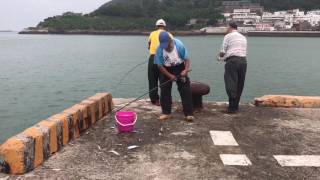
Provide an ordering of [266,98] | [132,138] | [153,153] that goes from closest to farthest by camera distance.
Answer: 1. [153,153]
2. [132,138]
3. [266,98]

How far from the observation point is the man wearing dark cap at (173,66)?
7.61m

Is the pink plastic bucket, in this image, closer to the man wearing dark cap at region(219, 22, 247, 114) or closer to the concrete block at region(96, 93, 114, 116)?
the concrete block at region(96, 93, 114, 116)

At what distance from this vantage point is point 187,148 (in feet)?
20.9

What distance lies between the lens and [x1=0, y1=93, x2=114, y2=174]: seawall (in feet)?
17.3

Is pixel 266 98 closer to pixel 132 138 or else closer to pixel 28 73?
pixel 132 138

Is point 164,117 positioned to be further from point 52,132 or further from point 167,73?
point 52,132

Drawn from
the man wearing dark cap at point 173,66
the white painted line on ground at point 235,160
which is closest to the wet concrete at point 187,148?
the white painted line on ground at point 235,160

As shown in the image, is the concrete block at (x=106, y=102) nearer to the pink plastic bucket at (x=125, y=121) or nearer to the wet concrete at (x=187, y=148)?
the wet concrete at (x=187, y=148)

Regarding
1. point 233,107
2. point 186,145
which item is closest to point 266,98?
point 233,107

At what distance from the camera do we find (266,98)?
9.33 metres

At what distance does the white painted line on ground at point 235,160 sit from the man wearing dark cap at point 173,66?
184 centimetres

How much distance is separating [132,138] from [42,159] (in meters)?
1.53

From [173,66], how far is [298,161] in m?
2.79

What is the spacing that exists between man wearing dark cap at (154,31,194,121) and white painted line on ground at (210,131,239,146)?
2.71ft
